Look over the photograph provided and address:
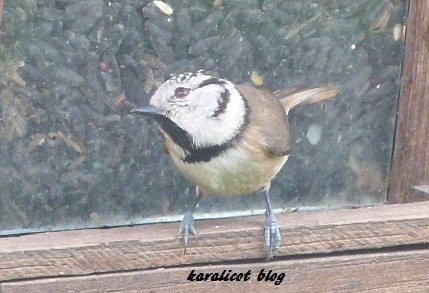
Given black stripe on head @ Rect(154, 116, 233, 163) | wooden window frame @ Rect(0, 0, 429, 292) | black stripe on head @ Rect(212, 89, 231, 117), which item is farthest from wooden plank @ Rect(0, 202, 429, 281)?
black stripe on head @ Rect(212, 89, 231, 117)

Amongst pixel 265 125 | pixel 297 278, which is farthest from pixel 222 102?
pixel 297 278

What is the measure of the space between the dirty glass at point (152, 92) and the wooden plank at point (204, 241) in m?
0.35

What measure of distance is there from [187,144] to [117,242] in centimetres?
36

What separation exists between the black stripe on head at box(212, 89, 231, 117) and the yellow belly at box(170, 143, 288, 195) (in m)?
0.11

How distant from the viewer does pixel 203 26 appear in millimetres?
2889

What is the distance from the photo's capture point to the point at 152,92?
2889mm

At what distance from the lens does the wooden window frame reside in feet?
7.81

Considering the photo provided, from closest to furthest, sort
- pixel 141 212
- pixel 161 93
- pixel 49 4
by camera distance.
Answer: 1. pixel 161 93
2. pixel 49 4
3. pixel 141 212

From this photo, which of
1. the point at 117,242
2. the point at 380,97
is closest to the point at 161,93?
the point at 117,242

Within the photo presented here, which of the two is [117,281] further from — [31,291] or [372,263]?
[372,263]

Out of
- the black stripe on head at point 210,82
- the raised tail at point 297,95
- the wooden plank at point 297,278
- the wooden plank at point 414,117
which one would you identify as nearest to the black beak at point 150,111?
the black stripe on head at point 210,82

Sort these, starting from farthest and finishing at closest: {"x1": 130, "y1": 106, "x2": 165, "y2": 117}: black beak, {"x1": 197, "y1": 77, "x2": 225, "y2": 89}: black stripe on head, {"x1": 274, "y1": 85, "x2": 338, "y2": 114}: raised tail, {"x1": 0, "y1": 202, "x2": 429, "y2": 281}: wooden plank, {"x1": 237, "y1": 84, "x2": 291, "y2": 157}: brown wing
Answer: {"x1": 274, "y1": 85, "x2": 338, "y2": 114}: raised tail
{"x1": 237, "y1": 84, "x2": 291, "y2": 157}: brown wing
{"x1": 197, "y1": 77, "x2": 225, "y2": 89}: black stripe on head
{"x1": 130, "y1": 106, "x2": 165, "y2": 117}: black beak
{"x1": 0, "y1": 202, "x2": 429, "y2": 281}: wooden plank

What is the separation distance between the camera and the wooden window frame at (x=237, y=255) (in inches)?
93.7

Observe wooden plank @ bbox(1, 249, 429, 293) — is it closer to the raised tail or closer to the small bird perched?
the small bird perched
